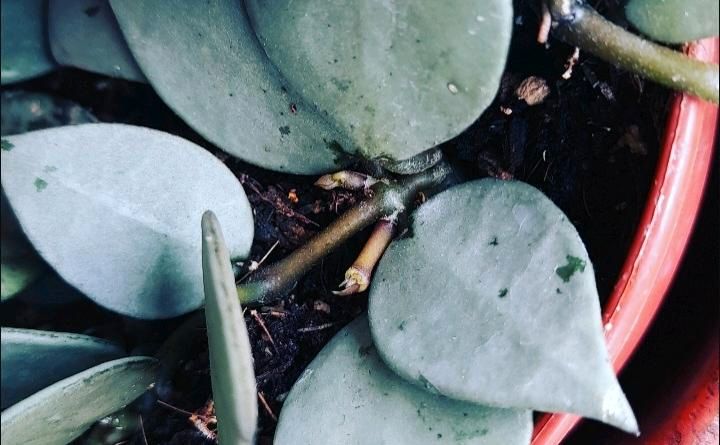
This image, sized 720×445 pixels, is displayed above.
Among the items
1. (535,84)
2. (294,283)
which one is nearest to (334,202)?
(294,283)

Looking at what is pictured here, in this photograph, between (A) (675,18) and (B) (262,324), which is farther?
(B) (262,324)

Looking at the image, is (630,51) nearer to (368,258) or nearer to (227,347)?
(368,258)

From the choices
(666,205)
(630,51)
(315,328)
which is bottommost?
(315,328)

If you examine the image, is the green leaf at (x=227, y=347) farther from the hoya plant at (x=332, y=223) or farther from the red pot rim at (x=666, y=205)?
the red pot rim at (x=666, y=205)

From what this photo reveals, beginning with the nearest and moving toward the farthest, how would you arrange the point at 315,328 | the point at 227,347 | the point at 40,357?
the point at 227,347 → the point at 40,357 → the point at 315,328

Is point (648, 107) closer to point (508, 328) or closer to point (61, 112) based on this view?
point (508, 328)

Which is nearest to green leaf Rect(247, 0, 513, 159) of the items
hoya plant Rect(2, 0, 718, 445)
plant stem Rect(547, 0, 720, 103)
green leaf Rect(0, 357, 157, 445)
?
hoya plant Rect(2, 0, 718, 445)

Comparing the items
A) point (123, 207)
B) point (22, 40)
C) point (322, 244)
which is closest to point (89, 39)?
point (22, 40)
